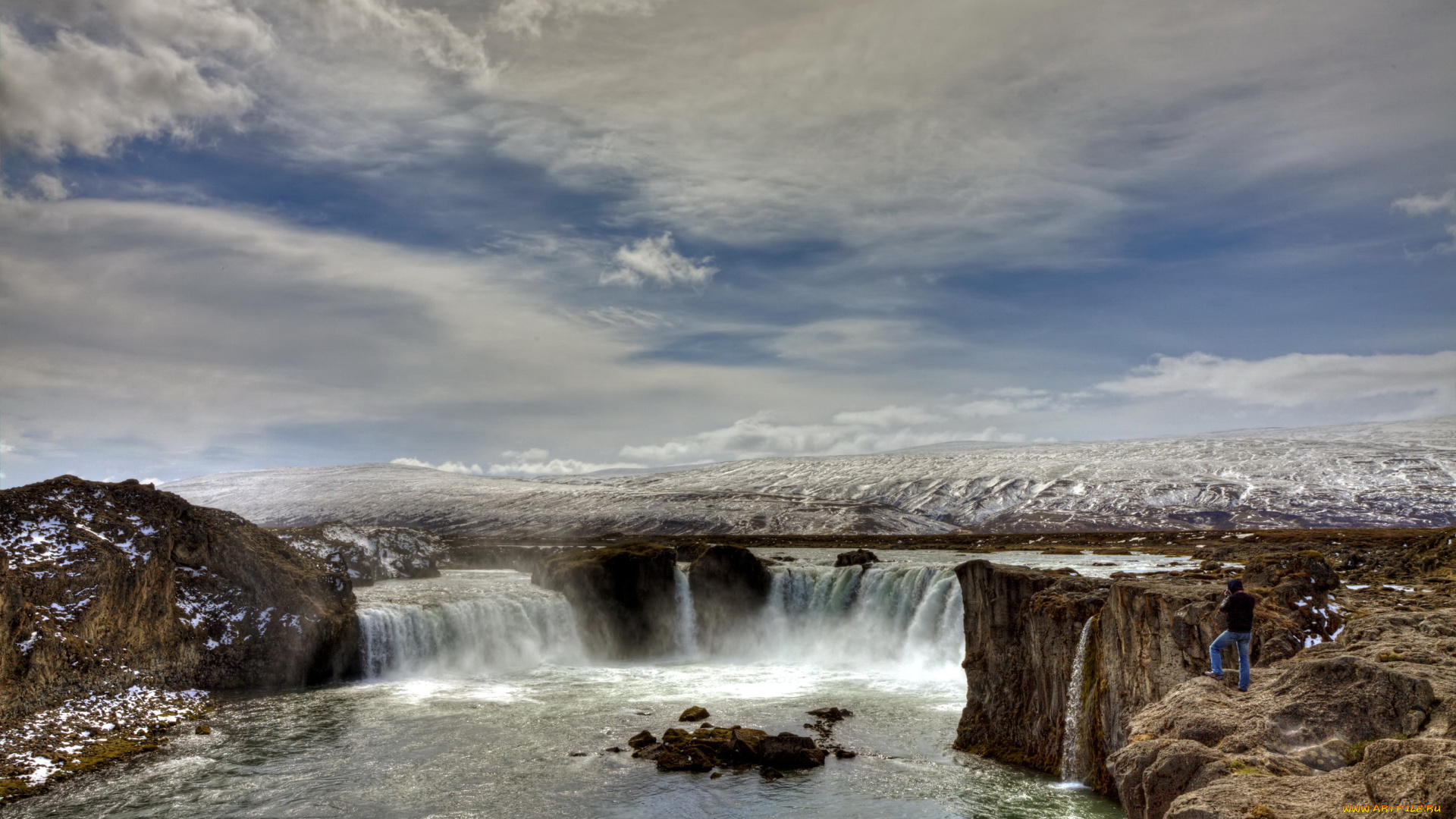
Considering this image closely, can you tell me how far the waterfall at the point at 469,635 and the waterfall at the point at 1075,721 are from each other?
33580 mm

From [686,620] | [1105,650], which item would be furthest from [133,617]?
[1105,650]

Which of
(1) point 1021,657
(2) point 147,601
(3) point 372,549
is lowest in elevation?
A: (1) point 1021,657

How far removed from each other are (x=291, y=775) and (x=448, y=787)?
560 cm

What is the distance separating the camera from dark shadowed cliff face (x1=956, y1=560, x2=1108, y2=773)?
26109mm

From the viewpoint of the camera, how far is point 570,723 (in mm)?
33938

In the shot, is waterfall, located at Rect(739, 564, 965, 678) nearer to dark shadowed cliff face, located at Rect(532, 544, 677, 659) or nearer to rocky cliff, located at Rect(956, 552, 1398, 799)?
dark shadowed cliff face, located at Rect(532, 544, 677, 659)

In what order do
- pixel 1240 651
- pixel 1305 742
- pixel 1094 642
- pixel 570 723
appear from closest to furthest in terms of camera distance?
pixel 1305 742, pixel 1240 651, pixel 1094 642, pixel 570 723

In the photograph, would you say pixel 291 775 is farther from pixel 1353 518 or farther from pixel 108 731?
pixel 1353 518

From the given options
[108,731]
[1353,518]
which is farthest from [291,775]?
[1353,518]

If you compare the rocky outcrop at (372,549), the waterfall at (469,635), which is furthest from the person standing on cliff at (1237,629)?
the rocky outcrop at (372,549)

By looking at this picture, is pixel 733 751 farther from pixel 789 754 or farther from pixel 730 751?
pixel 789 754

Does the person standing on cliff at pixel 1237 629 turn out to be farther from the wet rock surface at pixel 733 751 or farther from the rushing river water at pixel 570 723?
the wet rock surface at pixel 733 751

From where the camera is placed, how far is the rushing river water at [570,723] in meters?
24.1

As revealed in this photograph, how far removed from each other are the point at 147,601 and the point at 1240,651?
40070 millimetres
